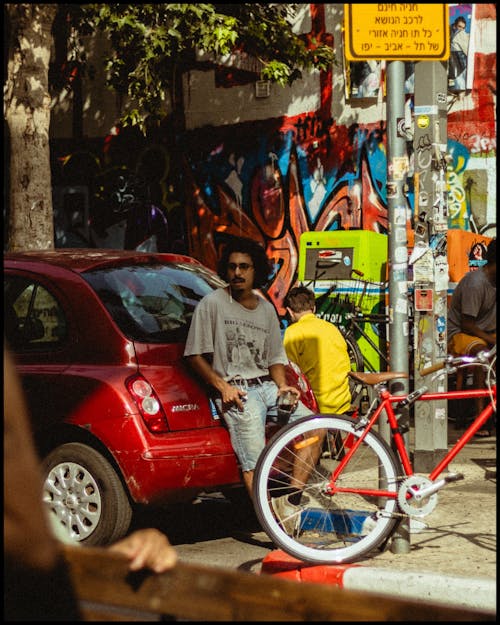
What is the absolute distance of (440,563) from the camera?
5738mm

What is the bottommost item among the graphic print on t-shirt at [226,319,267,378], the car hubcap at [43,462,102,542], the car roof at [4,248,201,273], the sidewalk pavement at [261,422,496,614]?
the sidewalk pavement at [261,422,496,614]

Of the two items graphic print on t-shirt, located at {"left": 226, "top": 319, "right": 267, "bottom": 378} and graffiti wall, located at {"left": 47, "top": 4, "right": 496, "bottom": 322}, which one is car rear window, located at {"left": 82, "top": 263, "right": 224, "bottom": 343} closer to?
graphic print on t-shirt, located at {"left": 226, "top": 319, "right": 267, "bottom": 378}

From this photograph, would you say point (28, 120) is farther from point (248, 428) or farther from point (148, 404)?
point (248, 428)

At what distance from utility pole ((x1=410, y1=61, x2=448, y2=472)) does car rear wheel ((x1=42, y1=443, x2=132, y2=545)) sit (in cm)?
266

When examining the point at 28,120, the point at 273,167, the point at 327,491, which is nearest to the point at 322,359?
the point at 327,491

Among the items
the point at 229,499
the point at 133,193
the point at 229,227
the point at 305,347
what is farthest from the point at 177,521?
the point at 133,193

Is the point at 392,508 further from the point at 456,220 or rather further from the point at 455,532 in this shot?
the point at 456,220

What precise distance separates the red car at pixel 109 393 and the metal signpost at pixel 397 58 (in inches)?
42.3

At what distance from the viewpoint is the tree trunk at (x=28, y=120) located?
1291cm

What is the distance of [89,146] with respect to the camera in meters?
19.5

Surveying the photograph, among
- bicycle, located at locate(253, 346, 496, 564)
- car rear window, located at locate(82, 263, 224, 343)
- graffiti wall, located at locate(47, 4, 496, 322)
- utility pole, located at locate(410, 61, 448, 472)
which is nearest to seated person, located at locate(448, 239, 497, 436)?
utility pole, located at locate(410, 61, 448, 472)

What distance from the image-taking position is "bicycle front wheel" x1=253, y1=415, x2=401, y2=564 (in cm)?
566

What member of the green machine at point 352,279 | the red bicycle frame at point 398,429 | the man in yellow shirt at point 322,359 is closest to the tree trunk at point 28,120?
the green machine at point 352,279

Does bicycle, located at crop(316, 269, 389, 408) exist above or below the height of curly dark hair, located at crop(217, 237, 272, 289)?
below
